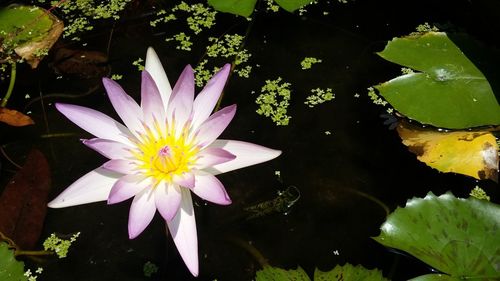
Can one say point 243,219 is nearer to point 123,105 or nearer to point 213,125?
point 213,125

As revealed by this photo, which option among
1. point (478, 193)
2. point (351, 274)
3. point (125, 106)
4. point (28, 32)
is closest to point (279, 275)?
point (351, 274)

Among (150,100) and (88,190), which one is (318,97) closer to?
(150,100)

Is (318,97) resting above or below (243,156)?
below

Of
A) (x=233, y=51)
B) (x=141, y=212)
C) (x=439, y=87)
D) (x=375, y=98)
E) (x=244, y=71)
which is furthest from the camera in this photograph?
(x=233, y=51)

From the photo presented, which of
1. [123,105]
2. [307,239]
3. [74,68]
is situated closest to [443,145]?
[307,239]

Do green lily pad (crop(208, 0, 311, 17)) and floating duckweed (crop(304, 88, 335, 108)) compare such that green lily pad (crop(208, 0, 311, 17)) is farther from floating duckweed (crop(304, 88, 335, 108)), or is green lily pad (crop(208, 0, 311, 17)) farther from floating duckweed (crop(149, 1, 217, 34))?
floating duckweed (crop(304, 88, 335, 108))

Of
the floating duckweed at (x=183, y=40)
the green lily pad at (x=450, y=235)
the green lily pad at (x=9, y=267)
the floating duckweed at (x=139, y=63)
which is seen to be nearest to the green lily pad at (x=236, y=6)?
the floating duckweed at (x=183, y=40)

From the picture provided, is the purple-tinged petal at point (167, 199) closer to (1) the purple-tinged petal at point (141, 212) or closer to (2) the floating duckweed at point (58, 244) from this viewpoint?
(1) the purple-tinged petal at point (141, 212)
